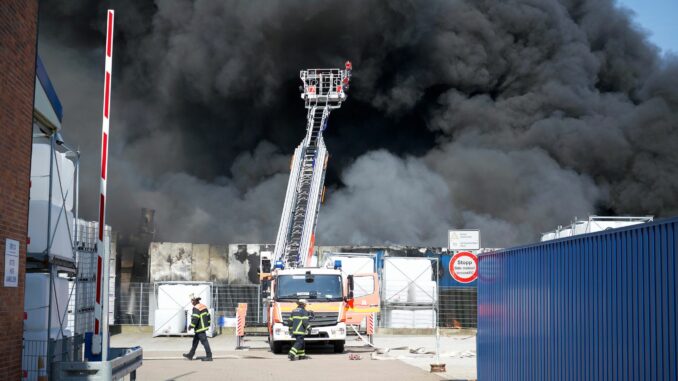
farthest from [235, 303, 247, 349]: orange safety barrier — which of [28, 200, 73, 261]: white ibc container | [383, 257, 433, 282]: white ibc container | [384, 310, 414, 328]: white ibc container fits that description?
[28, 200, 73, 261]: white ibc container

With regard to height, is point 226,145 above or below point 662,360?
above

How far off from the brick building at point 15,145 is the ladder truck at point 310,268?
11686 millimetres

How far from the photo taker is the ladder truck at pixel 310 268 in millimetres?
20844

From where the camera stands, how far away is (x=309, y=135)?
2808 cm

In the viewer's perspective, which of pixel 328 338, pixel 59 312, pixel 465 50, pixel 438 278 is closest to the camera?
pixel 59 312

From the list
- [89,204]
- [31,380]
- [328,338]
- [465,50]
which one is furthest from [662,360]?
[465,50]

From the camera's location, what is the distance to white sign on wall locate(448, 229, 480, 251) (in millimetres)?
15414

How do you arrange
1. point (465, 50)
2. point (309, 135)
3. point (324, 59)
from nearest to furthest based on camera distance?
point (309, 135)
point (324, 59)
point (465, 50)

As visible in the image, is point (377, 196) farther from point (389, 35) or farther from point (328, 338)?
point (328, 338)

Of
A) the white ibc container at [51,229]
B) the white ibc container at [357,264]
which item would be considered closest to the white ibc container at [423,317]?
the white ibc container at [357,264]

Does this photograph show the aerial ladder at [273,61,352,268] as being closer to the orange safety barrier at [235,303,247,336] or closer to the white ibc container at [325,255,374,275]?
the orange safety barrier at [235,303,247,336]

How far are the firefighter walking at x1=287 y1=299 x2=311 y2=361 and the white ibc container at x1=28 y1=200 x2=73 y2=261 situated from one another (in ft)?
25.2

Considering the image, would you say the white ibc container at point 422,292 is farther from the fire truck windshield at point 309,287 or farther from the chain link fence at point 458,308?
the fire truck windshield at point 309,287

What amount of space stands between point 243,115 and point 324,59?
208 inches
